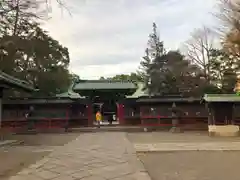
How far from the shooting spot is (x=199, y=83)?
35.7 m

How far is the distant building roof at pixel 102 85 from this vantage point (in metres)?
37.0

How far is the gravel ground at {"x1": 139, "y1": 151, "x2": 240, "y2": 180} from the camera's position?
789 centimetres

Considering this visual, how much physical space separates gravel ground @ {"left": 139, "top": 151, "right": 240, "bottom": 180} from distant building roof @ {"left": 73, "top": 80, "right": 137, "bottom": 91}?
25123 millimetres

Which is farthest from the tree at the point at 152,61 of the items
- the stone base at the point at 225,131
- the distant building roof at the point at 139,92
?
the stone base at the point at 225,131

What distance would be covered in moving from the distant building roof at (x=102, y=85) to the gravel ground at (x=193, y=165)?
2512cm

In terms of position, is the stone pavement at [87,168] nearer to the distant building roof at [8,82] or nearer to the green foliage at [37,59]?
the distant building roof at [8,82]

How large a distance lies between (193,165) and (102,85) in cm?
2908

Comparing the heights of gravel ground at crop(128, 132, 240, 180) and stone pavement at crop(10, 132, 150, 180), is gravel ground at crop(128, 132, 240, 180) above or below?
below

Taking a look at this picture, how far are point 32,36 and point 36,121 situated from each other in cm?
734

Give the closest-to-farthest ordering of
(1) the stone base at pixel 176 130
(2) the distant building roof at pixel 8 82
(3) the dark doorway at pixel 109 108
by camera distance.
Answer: (2) the distant building roof at pixel 8 82, (1) the stone base at pixel 176 130, (3) the dark doorway at pixel 109 108

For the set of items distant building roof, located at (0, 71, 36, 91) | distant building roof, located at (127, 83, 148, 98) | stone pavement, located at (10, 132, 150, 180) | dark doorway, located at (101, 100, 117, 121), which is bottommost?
stone pavement, located at (10, 132, 150, 180)

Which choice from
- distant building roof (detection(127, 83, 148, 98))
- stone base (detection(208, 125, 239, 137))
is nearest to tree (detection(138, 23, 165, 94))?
distant building roof (detection(127, 83, 148, 98))

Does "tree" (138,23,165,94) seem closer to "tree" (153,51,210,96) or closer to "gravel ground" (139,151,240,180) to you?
"tree" (153,51,210,96)

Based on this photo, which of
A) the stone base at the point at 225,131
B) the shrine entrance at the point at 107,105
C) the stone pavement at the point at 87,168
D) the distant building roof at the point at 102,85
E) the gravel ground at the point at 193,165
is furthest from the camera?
the shrine entrance at the point at 107,105
